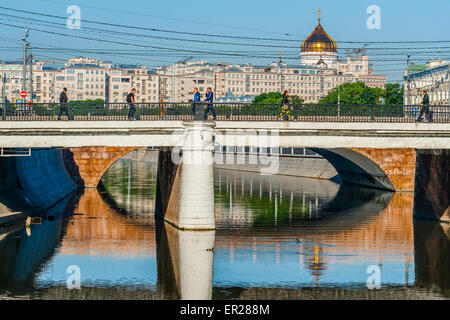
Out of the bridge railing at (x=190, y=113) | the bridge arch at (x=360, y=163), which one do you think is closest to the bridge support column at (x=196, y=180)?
the bridge railing at (x=190, y=113)

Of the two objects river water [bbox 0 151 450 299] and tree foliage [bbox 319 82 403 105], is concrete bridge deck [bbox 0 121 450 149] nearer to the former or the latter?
river water [bbox 0 151 450 299]

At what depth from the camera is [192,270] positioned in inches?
1506

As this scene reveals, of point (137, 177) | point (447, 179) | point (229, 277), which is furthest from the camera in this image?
point (137, 177)

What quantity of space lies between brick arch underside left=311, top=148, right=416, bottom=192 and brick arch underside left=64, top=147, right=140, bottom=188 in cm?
2202

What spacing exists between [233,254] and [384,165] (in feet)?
127

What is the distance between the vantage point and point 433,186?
2173 inches

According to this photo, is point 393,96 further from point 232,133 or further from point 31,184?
point 232,133

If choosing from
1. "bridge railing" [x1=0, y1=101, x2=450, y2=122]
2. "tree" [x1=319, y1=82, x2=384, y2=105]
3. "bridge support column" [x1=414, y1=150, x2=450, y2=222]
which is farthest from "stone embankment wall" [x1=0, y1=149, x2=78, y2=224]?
"tree" [x1=319, y1=82, x2=384, y2=105]

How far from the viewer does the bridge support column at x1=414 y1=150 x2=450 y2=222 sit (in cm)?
5412

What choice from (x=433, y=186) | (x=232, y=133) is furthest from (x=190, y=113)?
(x=433, y=186)

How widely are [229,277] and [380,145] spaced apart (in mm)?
17582

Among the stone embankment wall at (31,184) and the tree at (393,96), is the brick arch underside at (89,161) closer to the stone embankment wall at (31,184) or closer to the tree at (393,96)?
the stone embankment wall at (31,184)
